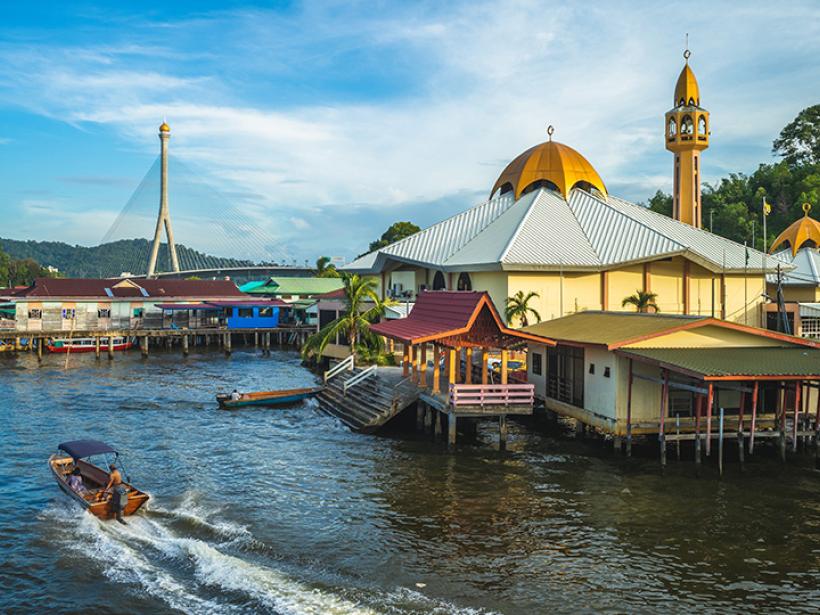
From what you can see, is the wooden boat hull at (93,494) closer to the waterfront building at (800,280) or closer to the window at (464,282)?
the window at (464,282)

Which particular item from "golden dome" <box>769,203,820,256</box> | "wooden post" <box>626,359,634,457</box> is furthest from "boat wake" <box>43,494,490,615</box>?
"golden dome" <box>769,203,820,256</box>

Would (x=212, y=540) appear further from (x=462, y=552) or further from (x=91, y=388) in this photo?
(x=91, y=388)

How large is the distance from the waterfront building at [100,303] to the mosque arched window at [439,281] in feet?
90.5

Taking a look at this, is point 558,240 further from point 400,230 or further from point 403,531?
point 400,230

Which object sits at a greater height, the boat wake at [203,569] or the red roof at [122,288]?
the red roof at [122,288]

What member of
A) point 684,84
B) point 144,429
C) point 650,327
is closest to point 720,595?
point 650,327

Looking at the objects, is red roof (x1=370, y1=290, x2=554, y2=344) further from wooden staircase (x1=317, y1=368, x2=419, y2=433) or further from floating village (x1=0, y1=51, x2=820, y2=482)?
wooden staircase (x1=317, y1=368, x2=419, y2=433)

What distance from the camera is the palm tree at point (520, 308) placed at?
39594 millimetres

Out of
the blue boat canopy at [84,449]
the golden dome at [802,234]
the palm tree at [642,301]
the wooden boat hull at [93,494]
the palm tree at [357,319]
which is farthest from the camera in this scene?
the golden dome at [802,234]

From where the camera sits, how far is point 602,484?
72.5ft

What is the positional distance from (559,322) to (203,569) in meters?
21.7

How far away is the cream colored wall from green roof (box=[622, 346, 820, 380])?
40cm

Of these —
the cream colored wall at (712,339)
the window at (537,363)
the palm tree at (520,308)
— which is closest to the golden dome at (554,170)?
the palm tree at (520,308)

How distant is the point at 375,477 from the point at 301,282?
234ft
